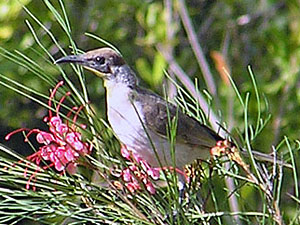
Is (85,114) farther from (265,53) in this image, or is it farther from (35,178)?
(265,53)

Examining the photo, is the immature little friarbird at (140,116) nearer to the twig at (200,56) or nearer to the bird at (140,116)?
the bird at (140,116)

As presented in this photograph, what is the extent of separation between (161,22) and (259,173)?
8.51 ft

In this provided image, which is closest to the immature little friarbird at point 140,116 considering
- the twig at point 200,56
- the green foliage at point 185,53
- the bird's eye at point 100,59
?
the bird's eye at point 100,59

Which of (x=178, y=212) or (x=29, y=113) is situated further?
(x=29, y=113)

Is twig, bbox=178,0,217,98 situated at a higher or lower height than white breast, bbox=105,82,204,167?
higher

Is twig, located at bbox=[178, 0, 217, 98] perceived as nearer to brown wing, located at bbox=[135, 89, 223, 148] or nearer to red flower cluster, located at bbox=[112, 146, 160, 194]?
brown wing, located at bbox=[135, 89, 223, 148]

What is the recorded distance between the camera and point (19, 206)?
5.70ft

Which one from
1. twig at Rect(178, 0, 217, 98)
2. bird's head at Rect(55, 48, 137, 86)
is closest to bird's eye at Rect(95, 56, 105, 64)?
bird's head at Rect(55, 48, 137, 86)

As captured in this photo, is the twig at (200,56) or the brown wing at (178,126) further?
the twig at (200,56)

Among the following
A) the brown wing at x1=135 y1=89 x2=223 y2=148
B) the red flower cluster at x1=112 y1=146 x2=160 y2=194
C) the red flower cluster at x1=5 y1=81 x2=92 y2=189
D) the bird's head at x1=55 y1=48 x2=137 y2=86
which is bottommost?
the red flower cluster at x1=112 y1=146 x2=160 y2=194

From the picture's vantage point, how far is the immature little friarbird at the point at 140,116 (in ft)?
7.58

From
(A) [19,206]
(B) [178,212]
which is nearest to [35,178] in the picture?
(A) [19,206]

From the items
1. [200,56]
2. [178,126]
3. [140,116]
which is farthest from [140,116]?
[200,56]

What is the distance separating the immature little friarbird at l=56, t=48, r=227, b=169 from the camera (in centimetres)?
231
